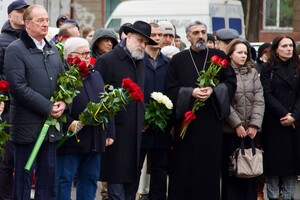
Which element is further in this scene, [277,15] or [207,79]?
[277,15]

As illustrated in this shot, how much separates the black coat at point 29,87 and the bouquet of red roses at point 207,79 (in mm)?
1786

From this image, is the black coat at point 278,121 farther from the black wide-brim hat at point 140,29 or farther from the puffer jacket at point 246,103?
the black wide-brim hat at point 140,29

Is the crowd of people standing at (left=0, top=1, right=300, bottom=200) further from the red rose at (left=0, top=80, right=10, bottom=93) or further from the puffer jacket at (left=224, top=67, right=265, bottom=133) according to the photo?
the red rose at (left=0, top=80, right=10, bottom=93)

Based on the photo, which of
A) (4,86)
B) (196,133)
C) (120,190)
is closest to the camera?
(4,86)

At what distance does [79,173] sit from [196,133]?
1560 mm

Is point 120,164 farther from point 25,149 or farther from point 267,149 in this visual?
point 267,149

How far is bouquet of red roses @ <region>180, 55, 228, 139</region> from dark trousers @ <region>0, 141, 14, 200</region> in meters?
1.92

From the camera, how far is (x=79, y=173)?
990 centimetres

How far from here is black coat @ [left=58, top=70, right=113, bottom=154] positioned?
31.5 ft

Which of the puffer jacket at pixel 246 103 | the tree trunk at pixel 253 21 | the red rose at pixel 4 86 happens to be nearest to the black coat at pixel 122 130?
the puffer jacket at pixel 246 103

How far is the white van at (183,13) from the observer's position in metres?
25.1

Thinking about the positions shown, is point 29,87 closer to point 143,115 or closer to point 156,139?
point 143,115

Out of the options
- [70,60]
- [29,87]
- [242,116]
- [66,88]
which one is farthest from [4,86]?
[242,116]

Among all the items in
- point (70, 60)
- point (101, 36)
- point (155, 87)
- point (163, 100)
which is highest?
point (101, 36)
